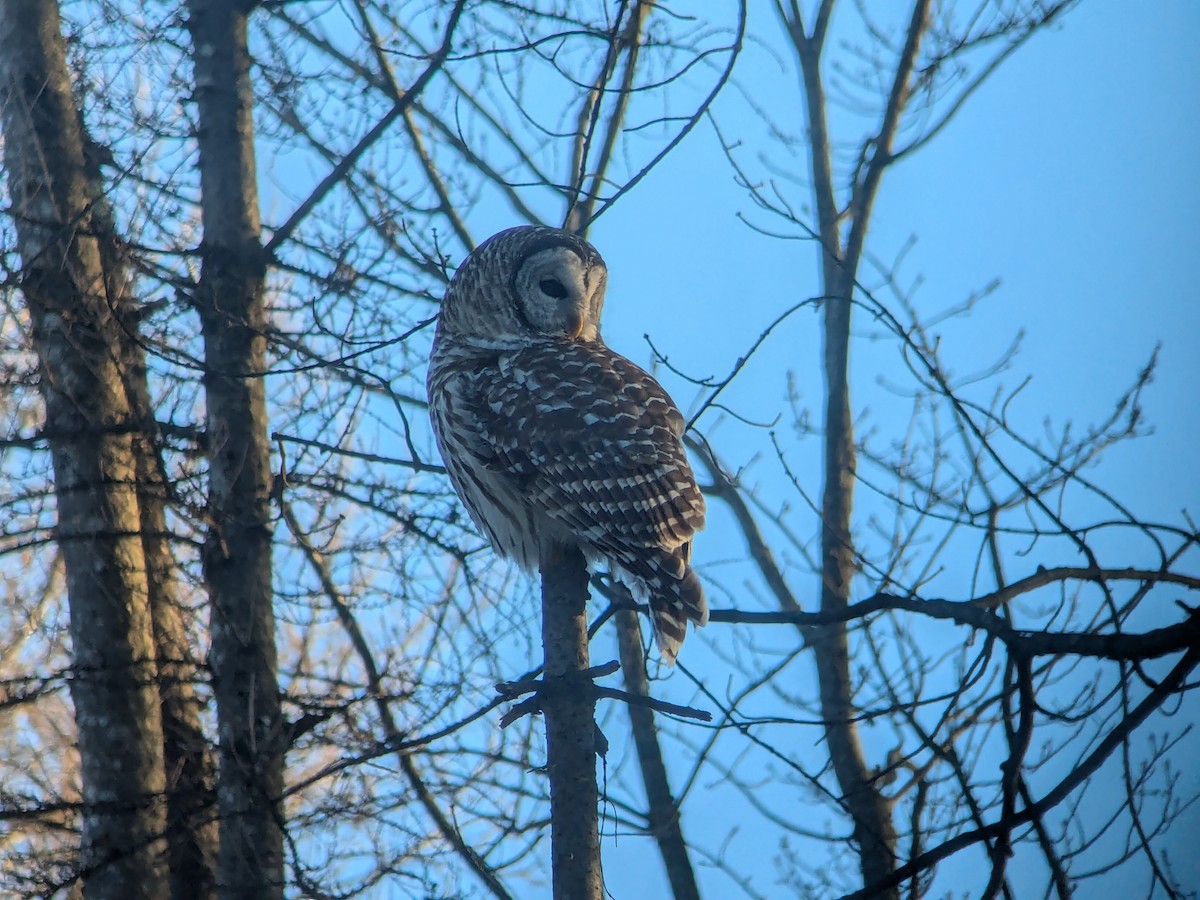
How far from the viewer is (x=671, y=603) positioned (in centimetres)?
323

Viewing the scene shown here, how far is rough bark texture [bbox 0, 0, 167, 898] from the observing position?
4992mm

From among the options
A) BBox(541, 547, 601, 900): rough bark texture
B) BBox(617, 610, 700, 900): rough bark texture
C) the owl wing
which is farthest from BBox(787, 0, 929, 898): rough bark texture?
BBox(541, 547, 601, 900): rough bark texture

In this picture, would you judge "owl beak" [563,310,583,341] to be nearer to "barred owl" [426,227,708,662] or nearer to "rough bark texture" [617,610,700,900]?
"barred owl" [426,227,708,662]

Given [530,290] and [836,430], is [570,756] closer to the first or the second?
[530,290]

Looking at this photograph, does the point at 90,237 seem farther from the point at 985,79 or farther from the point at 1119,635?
the point at 985,79

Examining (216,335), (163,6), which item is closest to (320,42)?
(163,6)

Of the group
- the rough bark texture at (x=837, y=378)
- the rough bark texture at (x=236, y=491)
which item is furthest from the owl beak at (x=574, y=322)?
the rough bark texture at (x=837, y=378)

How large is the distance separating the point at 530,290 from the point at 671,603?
142 centimetres

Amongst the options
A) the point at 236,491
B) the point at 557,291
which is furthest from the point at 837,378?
the point at 236,491

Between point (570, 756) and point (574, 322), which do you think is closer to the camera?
point (570, 756)

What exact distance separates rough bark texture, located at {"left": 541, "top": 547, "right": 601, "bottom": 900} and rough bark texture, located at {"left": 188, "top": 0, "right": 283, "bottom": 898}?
2185 mm

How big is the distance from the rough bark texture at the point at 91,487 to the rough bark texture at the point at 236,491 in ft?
1.43

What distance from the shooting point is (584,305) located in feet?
13.3

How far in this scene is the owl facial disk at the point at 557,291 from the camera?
404 cm
